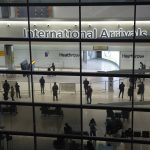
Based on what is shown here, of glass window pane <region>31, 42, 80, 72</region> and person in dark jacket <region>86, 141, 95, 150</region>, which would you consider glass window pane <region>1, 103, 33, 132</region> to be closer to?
glass window pane <region>31, 42, 80, 72</region>

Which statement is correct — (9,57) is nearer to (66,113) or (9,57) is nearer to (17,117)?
(17,117)

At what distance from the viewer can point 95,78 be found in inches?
672

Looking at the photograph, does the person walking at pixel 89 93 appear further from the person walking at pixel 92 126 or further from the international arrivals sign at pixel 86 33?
the international arrivals sign at pixel 86 33

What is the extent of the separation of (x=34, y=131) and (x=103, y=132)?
10.5ft

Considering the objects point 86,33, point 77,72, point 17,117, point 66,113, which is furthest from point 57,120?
point 86,33

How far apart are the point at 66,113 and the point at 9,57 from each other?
11.7 ft

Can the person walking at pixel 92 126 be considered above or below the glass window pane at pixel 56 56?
below

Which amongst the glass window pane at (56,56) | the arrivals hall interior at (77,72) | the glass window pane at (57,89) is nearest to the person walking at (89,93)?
the arrivals hall interior at (77,72)

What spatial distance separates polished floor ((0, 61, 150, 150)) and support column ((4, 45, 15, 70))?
55cm

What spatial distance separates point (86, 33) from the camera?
658 inches

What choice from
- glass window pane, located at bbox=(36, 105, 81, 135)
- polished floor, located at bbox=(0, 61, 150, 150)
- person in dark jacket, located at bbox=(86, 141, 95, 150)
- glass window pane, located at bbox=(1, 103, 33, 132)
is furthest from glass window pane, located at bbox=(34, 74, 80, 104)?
person in dark jacket, located at bbox=(86, 141, 95, 150)

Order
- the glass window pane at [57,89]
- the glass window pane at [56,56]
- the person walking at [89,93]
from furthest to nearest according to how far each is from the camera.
Result: 1. the glass window pane at [57,89]
2. the person walking at [89,93]
3. the glass window pane at [56,56]

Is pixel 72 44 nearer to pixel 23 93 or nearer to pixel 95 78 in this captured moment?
pixel 95 78

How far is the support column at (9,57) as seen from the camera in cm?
1739
